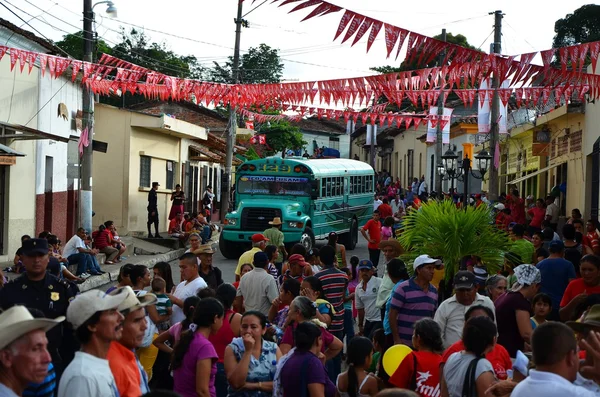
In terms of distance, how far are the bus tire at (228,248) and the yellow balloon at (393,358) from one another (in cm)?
1937

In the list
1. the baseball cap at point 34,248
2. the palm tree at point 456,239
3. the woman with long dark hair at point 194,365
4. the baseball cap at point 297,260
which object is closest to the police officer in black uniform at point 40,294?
the baseball cap at point 34,248

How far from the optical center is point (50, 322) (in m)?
4.29

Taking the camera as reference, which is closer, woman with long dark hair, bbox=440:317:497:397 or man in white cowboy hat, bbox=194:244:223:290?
woman with long dark hair, bbox=440:317:497:397

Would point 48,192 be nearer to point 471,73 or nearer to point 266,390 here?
point 471,73

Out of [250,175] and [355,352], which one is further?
[250,175]

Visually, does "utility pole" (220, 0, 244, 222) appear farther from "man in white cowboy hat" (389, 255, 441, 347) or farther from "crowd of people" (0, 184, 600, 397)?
"man in white cowboy hat" (389, 255, 441, 347)

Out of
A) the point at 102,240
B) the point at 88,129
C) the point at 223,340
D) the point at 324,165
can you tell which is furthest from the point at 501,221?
the point at 223,340

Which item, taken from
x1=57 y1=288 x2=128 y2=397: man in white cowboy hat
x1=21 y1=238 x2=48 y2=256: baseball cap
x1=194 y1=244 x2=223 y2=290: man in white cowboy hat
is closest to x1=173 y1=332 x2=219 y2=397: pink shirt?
x1=57 y1=288 x2=128 y2=397: man in white cowboy hat

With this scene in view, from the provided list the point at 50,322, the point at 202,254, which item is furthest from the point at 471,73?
the point at 50,322

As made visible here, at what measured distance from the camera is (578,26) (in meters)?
56.5

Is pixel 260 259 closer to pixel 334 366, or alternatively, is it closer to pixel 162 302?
pixel 334 366

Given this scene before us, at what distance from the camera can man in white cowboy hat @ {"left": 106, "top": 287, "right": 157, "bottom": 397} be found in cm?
527

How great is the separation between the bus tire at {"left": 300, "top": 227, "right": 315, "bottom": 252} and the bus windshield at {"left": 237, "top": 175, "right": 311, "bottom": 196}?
3.90 feet

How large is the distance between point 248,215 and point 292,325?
17.8 meters
